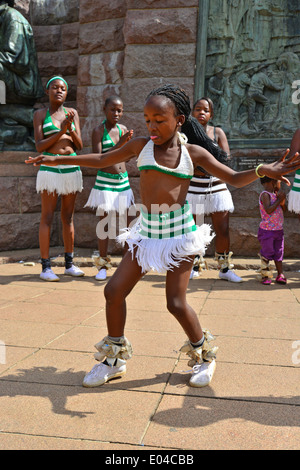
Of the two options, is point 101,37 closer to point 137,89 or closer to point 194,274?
point 137,89

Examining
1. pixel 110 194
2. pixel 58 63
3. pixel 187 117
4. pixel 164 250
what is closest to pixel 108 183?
pixel 110 194

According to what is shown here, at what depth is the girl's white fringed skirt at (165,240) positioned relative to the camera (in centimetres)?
286

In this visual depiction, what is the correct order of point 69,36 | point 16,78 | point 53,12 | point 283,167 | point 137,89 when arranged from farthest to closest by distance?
point 53,12 < point 69,36 < point 16,78 < point 137,89 < point 283,167

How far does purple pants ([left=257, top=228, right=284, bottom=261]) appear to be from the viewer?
5691mm

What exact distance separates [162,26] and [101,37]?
1.07m

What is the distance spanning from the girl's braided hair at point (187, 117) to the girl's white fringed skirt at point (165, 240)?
607 millimetres

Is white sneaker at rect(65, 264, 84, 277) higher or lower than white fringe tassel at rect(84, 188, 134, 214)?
lower

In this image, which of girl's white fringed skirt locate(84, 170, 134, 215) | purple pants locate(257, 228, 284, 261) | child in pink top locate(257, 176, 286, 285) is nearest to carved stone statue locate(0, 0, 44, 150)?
girl's white fringed skirt locate(84, 170, 134, 215)

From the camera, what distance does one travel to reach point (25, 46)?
7.75 metres

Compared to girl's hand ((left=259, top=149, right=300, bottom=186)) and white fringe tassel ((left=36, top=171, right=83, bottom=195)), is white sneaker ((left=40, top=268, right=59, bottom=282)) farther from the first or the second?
girl's hand ((left=259, top=149, right=300, bottom=186))

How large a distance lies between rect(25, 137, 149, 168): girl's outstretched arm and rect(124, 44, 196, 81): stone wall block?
4.24m

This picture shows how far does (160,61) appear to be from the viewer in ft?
22.8

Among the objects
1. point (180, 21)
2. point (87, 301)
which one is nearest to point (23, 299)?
point (87, 301)

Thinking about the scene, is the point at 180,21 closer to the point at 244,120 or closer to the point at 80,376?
the point at 244,120
